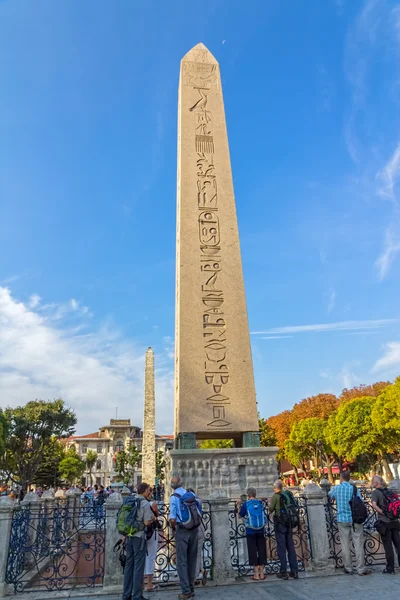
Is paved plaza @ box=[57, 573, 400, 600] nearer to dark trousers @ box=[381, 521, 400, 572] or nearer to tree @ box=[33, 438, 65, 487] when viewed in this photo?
dark trousers @ box=[381, 521, 400, 572]

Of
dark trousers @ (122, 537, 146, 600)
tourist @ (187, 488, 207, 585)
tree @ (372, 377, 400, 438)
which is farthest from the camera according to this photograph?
tree @ (372, 377, 400, 438)

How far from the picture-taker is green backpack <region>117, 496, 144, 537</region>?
4.33 m

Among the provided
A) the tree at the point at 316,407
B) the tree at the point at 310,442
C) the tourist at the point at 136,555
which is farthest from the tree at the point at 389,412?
the tourist at the point at 136,555

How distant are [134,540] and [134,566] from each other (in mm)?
245

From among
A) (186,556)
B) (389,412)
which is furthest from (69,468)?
(186,556)

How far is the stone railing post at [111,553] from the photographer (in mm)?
5049

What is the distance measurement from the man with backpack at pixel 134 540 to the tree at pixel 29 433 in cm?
2467

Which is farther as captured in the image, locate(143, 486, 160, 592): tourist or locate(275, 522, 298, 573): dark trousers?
locate(275, 522, 298, 573): dark trousers

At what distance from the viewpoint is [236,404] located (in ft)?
27.3

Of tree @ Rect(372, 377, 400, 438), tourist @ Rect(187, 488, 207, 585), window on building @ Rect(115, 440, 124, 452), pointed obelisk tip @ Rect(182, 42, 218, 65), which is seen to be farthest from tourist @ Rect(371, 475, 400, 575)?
window on building @ Rect(115, 440, 124, 452)

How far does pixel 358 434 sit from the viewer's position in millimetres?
28891

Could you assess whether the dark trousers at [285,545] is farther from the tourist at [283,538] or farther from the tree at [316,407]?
the tree at [316,407]

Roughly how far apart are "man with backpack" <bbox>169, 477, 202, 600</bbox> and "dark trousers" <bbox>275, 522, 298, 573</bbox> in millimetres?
1230

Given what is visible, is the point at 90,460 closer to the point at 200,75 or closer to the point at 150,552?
the point at 200,75
